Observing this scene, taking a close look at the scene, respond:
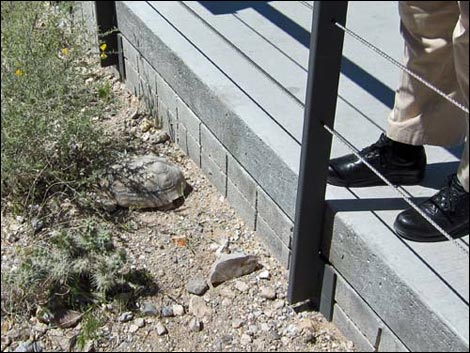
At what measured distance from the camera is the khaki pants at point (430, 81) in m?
2.44

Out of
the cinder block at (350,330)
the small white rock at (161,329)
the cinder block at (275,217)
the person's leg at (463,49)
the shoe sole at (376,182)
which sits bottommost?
the small white rock at (161,329)

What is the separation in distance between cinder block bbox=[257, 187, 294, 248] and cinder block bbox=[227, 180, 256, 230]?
0.28ft

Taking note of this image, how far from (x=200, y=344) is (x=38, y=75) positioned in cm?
144

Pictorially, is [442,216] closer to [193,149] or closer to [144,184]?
[144,184]

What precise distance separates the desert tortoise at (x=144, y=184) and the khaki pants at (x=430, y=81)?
1090 mm

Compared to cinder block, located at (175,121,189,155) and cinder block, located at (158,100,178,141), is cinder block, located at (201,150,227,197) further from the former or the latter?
cinder block, located at (158,100,178,141)

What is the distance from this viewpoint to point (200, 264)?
10.4ft

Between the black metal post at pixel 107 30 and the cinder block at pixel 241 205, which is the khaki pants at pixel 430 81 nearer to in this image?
the cinder block at pixel 241 205

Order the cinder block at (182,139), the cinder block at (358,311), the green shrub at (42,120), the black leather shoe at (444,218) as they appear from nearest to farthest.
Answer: the black leather shoe at (444,218) → the cinder block at (358,311) → the green shrub at (42,120) → the cinder block at (182,139)

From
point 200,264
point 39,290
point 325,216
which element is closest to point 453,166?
point 325,216

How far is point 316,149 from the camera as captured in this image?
2531 millimetres

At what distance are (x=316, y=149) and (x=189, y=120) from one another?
4.07 feet

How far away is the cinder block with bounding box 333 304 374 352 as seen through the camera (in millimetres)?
2680

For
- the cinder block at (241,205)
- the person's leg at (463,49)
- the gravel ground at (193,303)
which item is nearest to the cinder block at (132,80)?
the gravel ground at (193,303)
